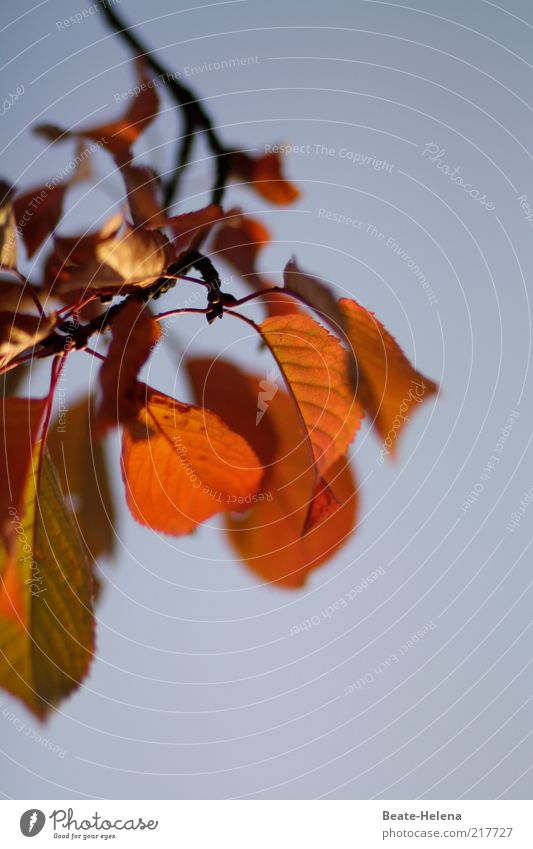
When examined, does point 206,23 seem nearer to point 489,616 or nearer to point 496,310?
point 496,310

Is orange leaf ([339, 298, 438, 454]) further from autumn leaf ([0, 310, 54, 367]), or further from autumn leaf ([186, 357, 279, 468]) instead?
autumn leaf ([0, 310, 54, 367])

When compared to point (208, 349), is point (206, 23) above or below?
above

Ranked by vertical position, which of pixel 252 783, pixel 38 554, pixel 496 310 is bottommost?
pixel 252 783

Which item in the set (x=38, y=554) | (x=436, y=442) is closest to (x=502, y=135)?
(x=436, y=442)
